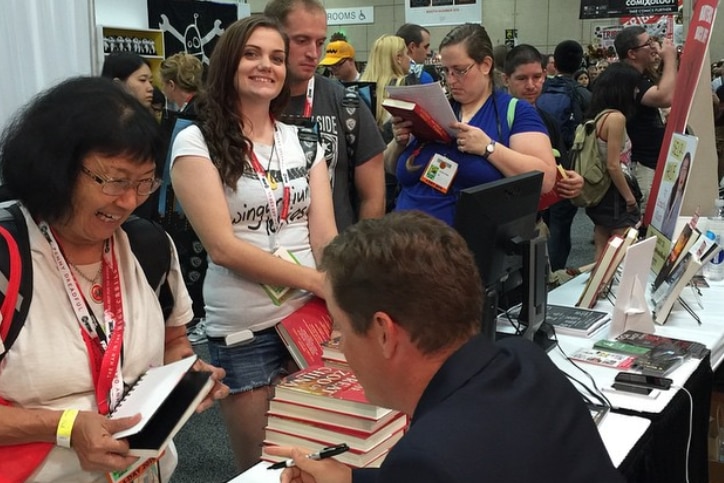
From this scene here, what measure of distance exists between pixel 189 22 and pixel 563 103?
4.62 m

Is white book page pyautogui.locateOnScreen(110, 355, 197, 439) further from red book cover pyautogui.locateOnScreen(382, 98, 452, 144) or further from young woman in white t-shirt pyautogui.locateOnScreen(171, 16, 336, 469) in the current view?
red book cover pyautogui.locateOnScreen(382, 98, 452, 144)

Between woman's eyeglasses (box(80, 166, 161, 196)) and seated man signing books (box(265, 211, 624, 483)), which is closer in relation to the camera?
seated man signing books (box(265, 211, 624, 483))

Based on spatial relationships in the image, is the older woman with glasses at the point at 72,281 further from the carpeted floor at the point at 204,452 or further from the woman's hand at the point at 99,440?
the carpeted floor at the point at 204,452

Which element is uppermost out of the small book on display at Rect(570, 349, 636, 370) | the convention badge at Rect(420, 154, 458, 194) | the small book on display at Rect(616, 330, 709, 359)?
the convention badge at Rect(420, 154, 458, 194)

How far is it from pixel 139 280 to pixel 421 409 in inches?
27.7

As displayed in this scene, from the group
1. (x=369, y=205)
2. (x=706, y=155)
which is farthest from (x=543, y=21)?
(x=369, y=205)

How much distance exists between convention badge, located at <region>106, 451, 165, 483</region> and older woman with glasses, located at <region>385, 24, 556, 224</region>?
→ 4.62ft

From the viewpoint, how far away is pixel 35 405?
1.29 metres

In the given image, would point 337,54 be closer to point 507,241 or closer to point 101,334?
point 507,241

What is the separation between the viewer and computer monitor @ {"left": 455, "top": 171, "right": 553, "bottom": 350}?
69.7 inches

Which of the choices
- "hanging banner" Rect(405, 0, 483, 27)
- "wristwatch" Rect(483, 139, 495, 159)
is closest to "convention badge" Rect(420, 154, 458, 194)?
"wristwatch" Rect(483, 139, 495, 159)

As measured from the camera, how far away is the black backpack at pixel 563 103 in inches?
210

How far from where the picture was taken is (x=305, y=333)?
1.89m

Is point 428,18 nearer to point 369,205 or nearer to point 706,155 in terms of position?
A: point 706,155
